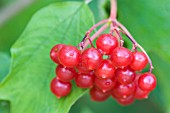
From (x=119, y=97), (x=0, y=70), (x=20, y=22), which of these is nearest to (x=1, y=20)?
(x=20, y=22)

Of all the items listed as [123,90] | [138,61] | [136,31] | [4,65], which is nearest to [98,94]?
[123,90]

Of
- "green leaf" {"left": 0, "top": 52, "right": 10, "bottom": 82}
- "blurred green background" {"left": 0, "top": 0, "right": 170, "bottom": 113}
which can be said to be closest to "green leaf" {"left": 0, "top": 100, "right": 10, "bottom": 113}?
"blurred green background" {"left": 0, "top": 0, "right": 170, "bottom": 113}

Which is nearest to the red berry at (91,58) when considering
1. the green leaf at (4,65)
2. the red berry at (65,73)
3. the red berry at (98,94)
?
the red berry at (65,73)

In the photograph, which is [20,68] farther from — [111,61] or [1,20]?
[1,20]

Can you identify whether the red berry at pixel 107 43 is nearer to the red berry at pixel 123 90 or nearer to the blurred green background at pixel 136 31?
the red berry at pixel 123 90

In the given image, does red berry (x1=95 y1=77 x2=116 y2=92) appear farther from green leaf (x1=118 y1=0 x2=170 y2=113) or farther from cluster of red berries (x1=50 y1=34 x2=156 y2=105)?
green leaf (x1=118 y1=0 x2=170 y2=113)

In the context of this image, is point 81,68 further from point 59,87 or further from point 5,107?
point 5,107
